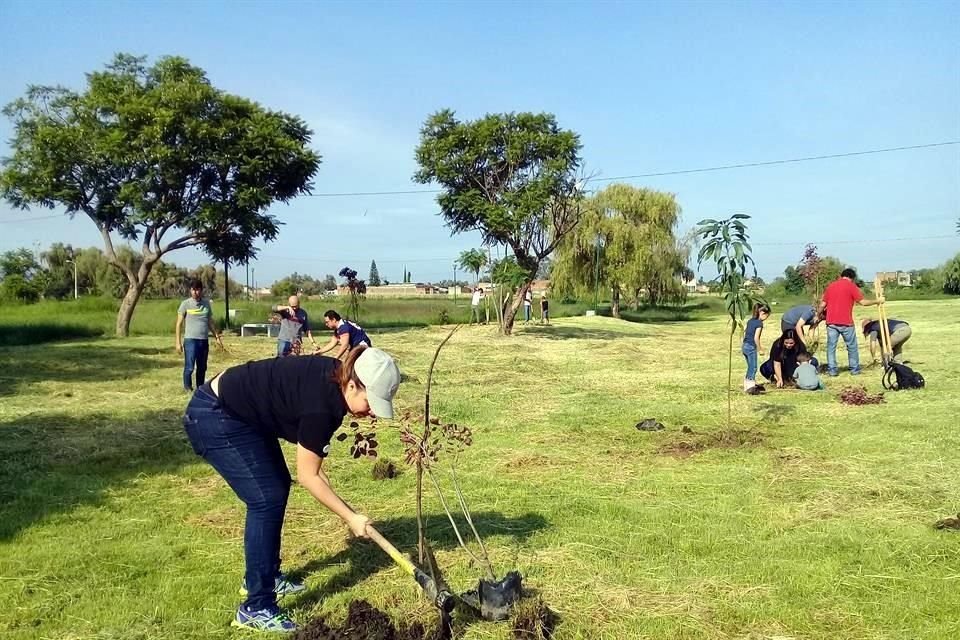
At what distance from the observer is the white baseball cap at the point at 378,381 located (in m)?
3.06

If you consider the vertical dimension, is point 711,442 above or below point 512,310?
below

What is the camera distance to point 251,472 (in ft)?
11.3

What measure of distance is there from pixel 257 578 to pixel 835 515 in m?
3.78

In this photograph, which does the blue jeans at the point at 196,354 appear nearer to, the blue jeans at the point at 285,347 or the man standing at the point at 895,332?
the blue jeans at the point at 285,347

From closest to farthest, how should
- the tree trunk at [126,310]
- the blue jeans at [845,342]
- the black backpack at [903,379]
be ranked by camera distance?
the black backpack at [903,379] → the blue jeans at [845,342] → the tree trunk at [126,310]

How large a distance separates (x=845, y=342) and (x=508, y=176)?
15.1m

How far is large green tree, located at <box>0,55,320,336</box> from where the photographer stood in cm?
2245

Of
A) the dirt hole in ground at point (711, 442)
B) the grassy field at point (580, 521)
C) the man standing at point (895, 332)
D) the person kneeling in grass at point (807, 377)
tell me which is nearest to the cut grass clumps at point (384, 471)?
the grassy field at point (580, 521)

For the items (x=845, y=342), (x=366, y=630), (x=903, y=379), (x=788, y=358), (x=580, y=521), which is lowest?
(x=580, y=521)

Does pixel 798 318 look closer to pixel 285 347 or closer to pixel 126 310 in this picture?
pixel 285 347

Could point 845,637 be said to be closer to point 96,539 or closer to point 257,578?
point 257,578

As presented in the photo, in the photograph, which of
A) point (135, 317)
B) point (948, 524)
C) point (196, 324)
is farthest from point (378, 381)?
point (135, 317)

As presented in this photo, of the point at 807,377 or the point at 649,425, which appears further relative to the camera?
the point at 807,377

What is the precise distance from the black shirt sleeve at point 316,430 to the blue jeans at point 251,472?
0.41m
